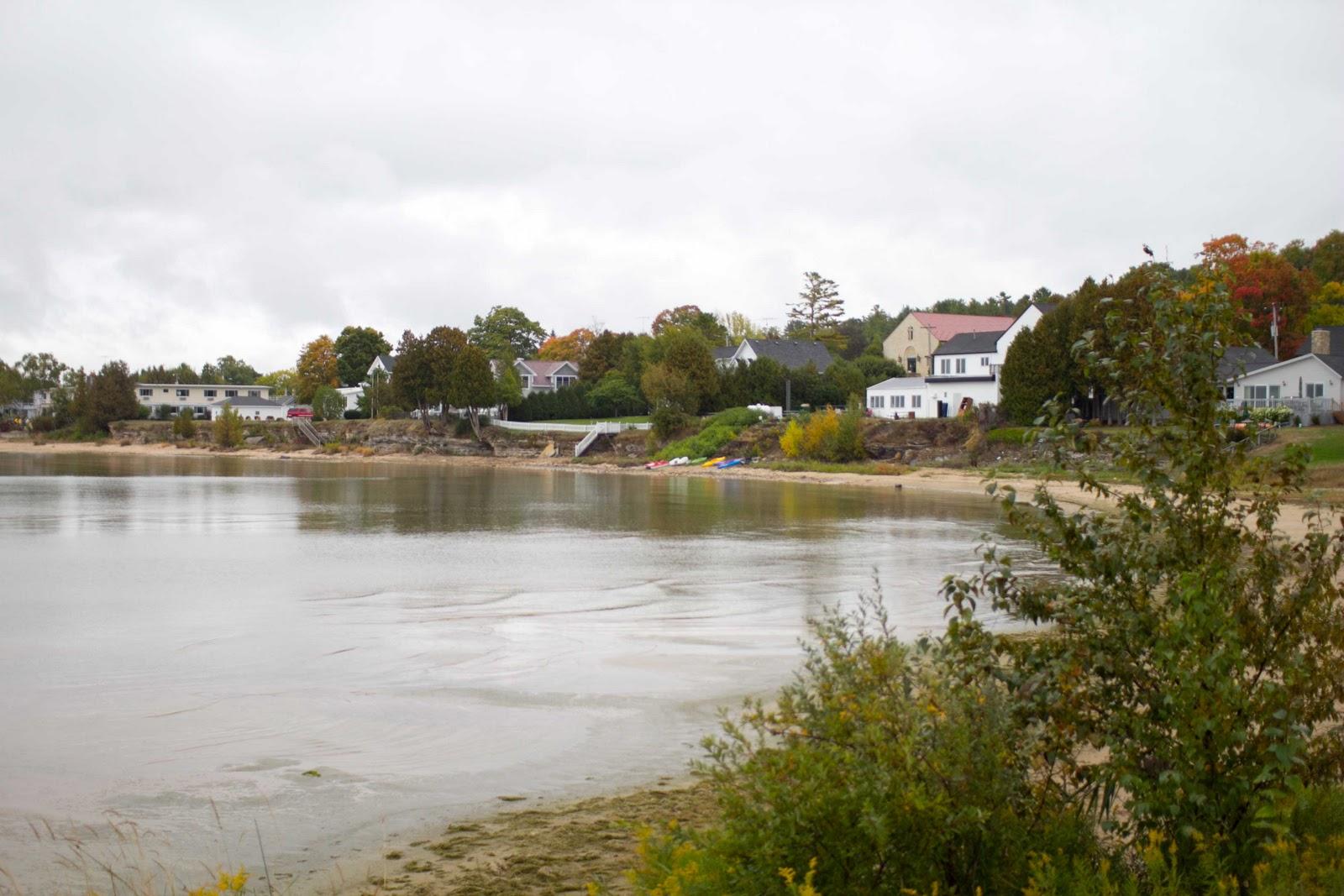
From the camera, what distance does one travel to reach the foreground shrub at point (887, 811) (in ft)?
17.4

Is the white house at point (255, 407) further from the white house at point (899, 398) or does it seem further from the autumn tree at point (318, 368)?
the white house at point (899, 398)

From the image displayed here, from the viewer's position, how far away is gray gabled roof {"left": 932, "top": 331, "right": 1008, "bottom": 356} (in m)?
77.0

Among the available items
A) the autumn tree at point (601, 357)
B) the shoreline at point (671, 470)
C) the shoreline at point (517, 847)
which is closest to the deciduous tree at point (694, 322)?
the autumn tree at point (601, 357)

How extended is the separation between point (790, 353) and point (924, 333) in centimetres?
1218

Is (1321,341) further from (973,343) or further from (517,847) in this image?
(517,847)

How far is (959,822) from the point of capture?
17.6ft

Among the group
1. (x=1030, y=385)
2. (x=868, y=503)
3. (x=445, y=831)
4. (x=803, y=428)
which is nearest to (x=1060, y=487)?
(x=868, y=503)

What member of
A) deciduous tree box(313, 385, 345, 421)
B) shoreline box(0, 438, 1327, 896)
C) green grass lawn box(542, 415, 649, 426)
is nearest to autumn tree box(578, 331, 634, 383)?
green grass lawn box(542, 415, 649, 426)

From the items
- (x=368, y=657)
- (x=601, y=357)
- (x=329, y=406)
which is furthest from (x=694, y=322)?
(x=368, y=657)

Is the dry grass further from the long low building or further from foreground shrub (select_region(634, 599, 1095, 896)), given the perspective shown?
the long low building

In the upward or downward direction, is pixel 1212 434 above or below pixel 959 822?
above

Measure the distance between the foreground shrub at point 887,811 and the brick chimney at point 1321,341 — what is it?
62222 mm

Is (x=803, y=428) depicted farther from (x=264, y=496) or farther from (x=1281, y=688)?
(x=1281, y=688)

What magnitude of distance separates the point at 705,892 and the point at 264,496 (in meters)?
49.9
